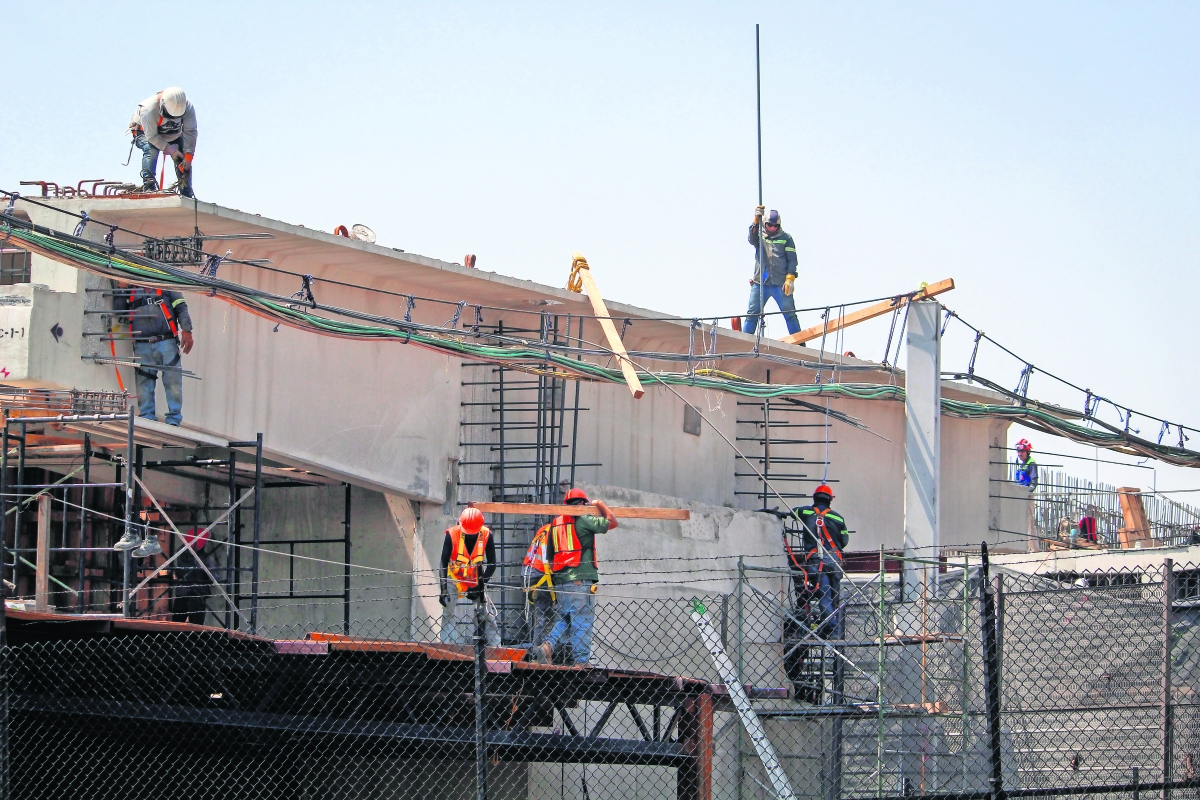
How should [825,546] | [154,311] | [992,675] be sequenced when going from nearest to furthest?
[992,675], [154,311], [825,546]

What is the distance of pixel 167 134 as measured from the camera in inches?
602

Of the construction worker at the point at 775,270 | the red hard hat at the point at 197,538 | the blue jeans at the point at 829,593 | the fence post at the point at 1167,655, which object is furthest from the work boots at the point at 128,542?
the construction worker at the point at 775,270

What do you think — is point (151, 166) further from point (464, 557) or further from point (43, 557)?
point (464, 557)

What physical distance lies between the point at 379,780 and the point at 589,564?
300cm

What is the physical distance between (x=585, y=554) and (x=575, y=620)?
67 centimetres

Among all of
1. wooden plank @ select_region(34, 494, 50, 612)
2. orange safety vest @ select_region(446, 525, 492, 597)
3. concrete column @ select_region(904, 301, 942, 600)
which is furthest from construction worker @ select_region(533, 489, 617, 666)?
concrete column @ select_region(904, 301, 942, 600)

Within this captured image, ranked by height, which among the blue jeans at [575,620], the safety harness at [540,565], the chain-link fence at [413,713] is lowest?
the chain-link fence at [413,713]

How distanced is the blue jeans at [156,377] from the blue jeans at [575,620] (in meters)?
4.24

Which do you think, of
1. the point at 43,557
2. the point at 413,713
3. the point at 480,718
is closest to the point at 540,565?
the point at 413,713

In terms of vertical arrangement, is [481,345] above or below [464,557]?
above

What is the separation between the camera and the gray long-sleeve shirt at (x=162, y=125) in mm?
15234

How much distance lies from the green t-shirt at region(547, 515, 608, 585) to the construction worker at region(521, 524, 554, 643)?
0.49 feet

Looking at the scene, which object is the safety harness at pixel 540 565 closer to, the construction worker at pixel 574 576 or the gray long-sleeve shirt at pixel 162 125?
the construction worker at pixel 574 576

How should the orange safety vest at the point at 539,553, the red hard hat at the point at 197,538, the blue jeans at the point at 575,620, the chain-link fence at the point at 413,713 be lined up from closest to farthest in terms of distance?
the chain-link fence at the point at 413,713, the blue jeans at the point at 575,620, the red hard hat at the point at 197,538, the orange safety vest at the point at 539,553
